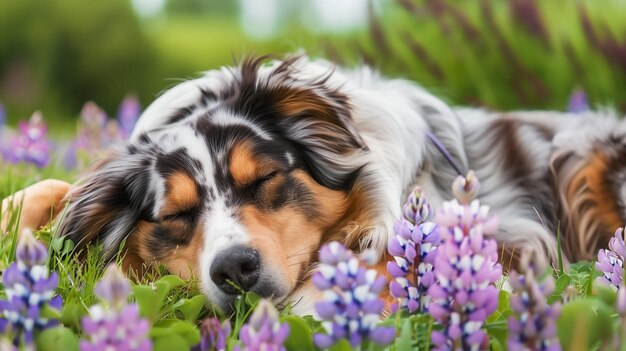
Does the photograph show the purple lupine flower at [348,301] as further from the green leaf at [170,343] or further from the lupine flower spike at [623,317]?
the lupine flower spike at [623,317]

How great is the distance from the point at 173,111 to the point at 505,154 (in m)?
1.91

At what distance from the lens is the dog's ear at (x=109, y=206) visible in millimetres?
4227

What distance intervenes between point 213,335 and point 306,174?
1789 mm

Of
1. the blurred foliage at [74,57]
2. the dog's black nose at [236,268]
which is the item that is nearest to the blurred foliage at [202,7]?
the blurred foliage at [74,57]

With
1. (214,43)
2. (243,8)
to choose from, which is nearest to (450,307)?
(243,8)

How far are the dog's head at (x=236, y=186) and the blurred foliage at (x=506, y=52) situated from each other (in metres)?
5.05

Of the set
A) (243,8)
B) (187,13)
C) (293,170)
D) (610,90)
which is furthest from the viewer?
(187,13)

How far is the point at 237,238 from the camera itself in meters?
3.54

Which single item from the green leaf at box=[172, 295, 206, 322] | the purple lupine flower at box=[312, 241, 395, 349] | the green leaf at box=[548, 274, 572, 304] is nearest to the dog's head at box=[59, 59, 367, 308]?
the green leaf at box=[172, 295, 206, 322]

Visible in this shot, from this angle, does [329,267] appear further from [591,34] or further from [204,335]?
[591,34]

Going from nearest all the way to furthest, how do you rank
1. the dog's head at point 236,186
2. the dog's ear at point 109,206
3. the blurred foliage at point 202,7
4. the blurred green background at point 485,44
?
the dog's head at point 236,186
the dog's ear at point 109,206
the blurred green background at point 485,44
the blurred foliage at point 202,7

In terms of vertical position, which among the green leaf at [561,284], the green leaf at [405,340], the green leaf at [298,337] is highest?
the green leaf at [405,340]

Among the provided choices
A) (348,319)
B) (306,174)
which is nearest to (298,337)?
(348,319)

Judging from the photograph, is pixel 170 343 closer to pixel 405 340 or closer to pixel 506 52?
pixel 405 340
